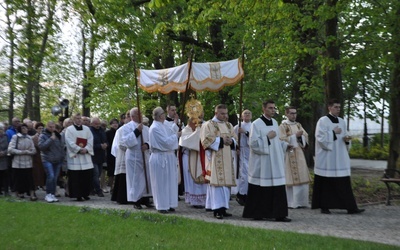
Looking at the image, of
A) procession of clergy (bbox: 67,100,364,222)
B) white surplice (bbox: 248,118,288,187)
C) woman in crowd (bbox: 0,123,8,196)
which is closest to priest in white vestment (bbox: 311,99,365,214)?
procession of clergy (bbox: 67,100,364,222)

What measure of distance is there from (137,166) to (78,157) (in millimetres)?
2123

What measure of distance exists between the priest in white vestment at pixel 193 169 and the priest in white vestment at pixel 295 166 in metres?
1.84

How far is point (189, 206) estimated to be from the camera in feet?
52.9

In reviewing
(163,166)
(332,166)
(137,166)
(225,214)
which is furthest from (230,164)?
(137,166)

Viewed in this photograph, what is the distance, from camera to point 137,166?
15.4m

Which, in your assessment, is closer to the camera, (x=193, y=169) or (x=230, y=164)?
(x=230, y=164)

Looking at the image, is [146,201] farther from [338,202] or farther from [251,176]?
[338,202]

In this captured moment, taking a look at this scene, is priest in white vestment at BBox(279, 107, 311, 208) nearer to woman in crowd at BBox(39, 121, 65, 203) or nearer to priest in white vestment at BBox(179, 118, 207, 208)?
priest in white vestment at BBox(179, 118, 207, 208)

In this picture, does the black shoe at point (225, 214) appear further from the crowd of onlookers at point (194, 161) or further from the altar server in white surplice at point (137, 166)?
the altar server in white surplice at point (137, 166)

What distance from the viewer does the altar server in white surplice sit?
1523 centimetres

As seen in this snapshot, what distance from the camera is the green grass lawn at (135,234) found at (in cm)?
973

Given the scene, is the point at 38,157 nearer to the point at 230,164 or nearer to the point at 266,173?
the point at 230,164

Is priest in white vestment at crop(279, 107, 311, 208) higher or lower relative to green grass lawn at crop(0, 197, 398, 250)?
higher

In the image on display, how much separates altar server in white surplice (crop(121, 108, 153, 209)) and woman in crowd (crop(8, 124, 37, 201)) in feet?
9.35
